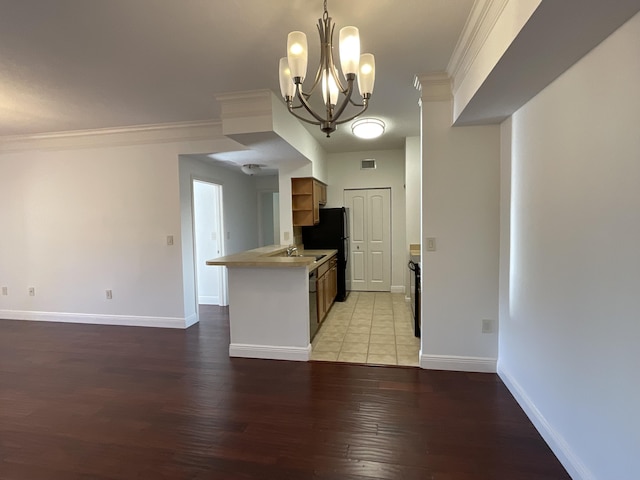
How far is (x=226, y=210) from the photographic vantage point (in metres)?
5.47

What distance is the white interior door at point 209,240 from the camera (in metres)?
5.41

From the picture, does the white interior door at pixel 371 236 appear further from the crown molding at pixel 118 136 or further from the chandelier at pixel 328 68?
the chandelier at pixel 328 68

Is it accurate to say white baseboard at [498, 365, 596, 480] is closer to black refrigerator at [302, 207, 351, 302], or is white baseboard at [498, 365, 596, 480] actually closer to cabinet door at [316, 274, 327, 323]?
cabinet door at [316, 274, 327, 323]

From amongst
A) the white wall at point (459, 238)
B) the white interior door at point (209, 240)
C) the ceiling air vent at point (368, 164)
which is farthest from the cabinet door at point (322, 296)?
the ceiling air vent at point (368, 164)

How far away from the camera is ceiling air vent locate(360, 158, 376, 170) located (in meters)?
5.86

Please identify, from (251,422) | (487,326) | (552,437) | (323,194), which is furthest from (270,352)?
(323,194)

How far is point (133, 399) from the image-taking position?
8.41 feet

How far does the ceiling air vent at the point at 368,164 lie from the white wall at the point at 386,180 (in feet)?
0.18

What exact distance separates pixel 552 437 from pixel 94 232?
5.16 metres

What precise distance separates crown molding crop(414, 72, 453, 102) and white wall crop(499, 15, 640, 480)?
2.18ft

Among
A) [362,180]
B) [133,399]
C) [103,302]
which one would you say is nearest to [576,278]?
[133,399]

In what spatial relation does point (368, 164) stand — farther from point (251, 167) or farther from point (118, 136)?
point (118, 136)

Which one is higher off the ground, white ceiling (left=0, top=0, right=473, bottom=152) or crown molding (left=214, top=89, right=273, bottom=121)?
white ceiling (left=0, top=0, right=473, bottom=152)

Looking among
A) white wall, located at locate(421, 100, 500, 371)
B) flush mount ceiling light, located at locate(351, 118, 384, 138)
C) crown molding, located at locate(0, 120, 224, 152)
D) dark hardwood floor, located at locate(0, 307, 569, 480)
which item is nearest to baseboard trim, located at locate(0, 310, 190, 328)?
dark hardwood floor, located at locate(0, 307, 569, 480)
